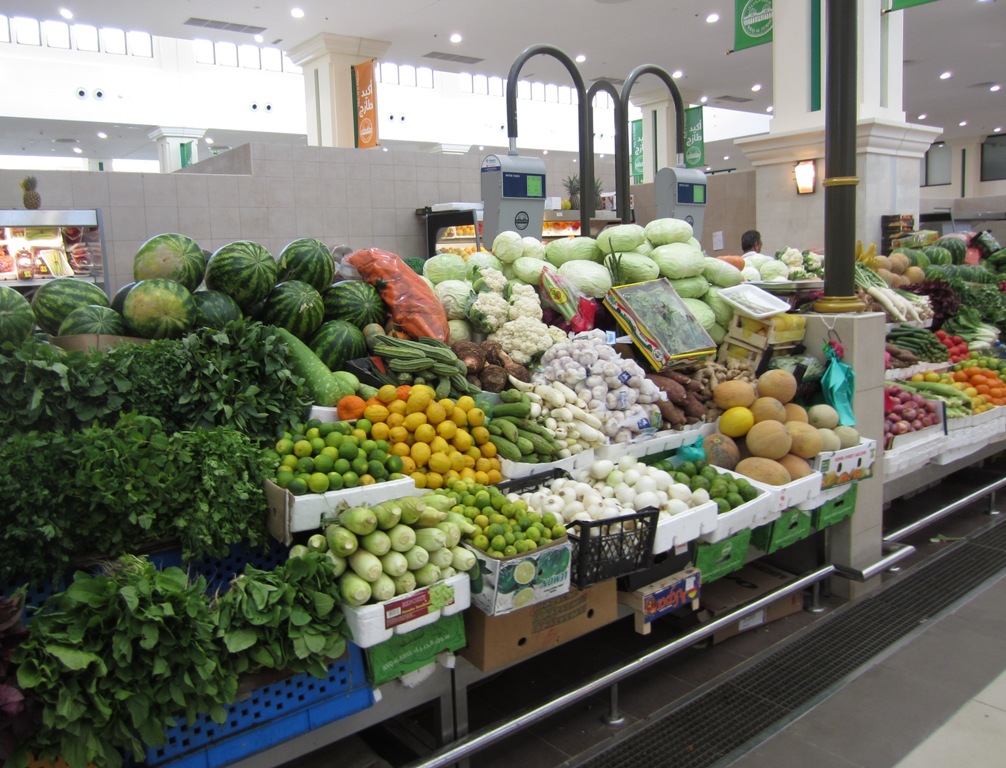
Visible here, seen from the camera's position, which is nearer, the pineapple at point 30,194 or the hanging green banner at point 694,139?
the pineapple at point 30,194

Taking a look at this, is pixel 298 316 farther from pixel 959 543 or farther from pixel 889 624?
pixel 959 543

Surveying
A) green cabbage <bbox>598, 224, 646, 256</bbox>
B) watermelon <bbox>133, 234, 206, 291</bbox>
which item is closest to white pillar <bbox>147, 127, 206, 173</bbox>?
green cabbage <bbox>598, 224, 646, 256</bbox>

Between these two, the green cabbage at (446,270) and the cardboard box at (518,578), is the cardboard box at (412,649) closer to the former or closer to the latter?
the cardboard box at (518,578)

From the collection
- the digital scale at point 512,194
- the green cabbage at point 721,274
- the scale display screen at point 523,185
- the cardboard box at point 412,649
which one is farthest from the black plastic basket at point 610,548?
the scale display screen at point 523,185

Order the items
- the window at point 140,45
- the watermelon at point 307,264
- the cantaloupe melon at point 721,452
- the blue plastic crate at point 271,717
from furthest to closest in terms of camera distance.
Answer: the window at point 140,45, the cantaloupe melon at point 721,452, the watermelon at point 307,264, the blue plastic crate at point 271,717

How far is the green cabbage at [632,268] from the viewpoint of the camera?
438cm

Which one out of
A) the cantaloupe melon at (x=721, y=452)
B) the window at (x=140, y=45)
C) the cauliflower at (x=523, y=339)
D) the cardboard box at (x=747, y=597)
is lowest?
the cardboard box at (x=747, y=597)

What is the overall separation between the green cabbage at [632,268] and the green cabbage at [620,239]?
0.34ft

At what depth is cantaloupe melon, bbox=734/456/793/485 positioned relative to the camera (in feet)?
11.6

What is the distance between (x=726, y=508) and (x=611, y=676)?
2.79 ft

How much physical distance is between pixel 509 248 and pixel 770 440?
1.73m

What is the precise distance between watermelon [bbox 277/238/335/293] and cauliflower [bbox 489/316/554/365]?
2.74 feet

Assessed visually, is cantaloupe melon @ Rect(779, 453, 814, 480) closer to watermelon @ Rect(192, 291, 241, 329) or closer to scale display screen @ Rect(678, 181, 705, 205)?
watermelon @ Rect(192, 291, 241, 329)

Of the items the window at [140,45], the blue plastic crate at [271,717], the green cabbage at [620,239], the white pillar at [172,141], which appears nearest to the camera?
the blue plastic crate at [271,717]
